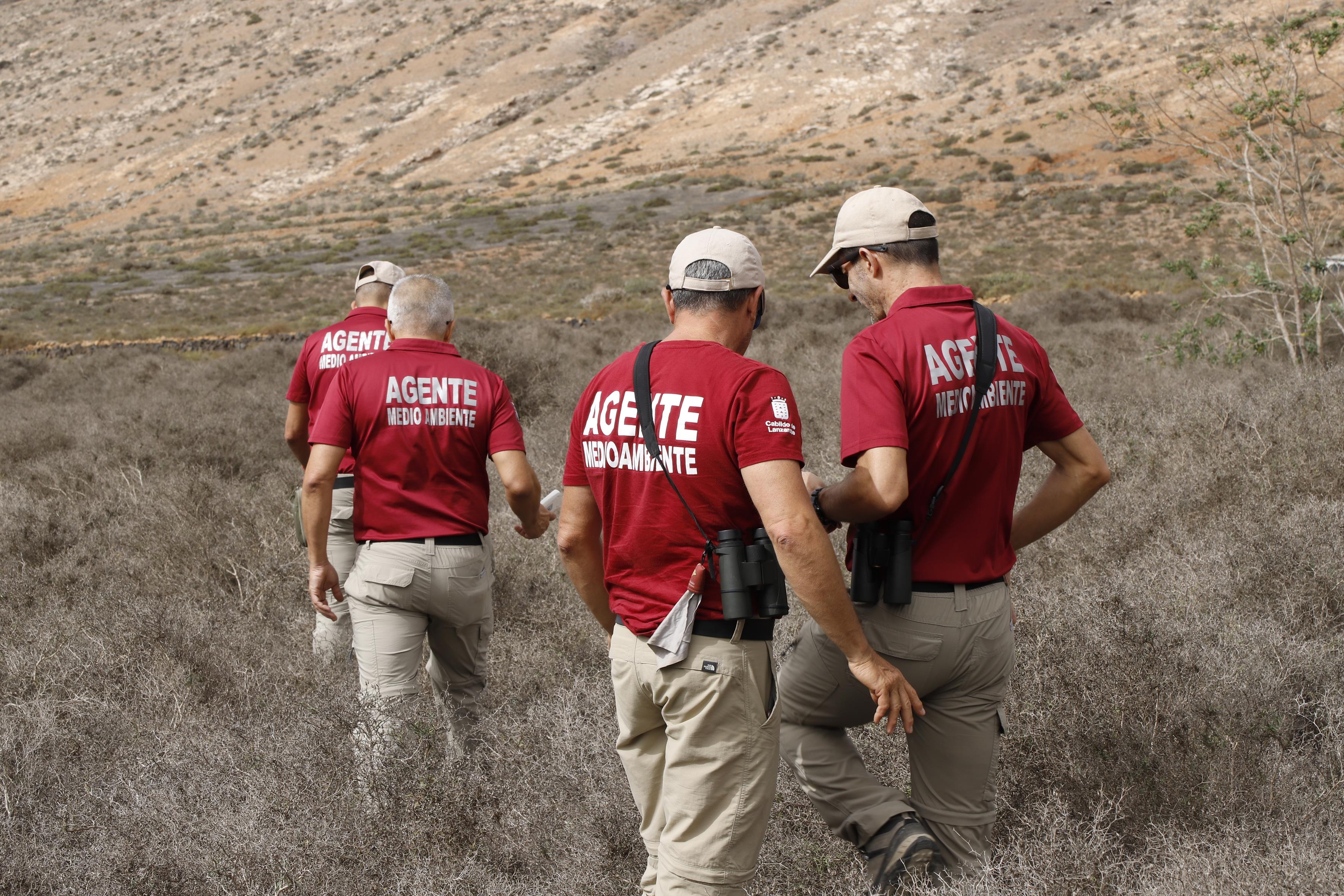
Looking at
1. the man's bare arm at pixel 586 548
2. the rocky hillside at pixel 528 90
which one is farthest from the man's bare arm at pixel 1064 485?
the rocky hillside at pixel 528 90

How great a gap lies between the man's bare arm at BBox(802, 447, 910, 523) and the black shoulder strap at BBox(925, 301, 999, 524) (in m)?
0.13

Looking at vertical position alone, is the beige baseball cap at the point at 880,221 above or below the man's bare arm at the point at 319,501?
above

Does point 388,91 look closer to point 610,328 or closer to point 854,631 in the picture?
point 610,328

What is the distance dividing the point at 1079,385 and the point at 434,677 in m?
6.42

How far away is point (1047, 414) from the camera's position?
2.43 metres

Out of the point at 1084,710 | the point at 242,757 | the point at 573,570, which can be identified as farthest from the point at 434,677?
the point at 1084,710

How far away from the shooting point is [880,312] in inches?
94.0

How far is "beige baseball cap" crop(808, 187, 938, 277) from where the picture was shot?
2268mm

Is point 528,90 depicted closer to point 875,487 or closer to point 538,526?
point 538,526

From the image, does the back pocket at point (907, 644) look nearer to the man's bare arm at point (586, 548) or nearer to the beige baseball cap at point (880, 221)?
the man's bare arm at point (586, 548)

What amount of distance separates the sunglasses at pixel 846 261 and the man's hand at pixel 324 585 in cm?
190

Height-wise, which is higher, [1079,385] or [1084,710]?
[1084,710]

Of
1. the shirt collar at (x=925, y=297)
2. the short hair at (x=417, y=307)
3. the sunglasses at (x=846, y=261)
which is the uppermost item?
the sunglasses at (x=846, y=261)

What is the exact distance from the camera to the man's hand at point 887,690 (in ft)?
6.97
